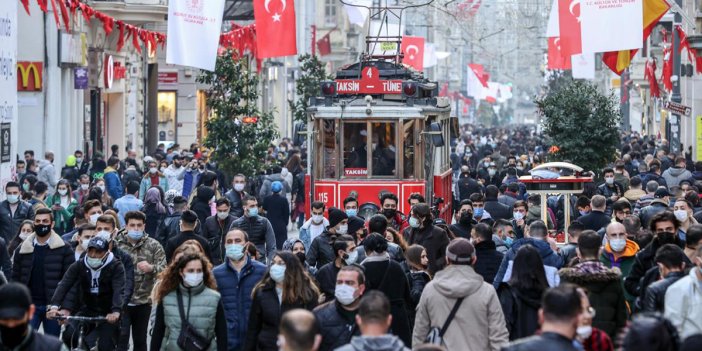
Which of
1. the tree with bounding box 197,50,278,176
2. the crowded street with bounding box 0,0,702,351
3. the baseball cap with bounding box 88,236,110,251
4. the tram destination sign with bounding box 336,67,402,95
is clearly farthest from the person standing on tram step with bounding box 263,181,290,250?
the baseball cap with bounding box 88,236,110,251

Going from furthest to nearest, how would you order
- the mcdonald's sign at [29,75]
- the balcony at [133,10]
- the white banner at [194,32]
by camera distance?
1. the balcony at [133,10]
2. the mcdonald's sign at [29,75]
3. the white banner at [194,32]

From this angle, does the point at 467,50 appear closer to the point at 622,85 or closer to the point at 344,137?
the point at 622,85

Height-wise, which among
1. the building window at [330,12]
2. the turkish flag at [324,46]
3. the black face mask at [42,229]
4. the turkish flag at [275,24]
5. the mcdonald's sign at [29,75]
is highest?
the building window at [330,12]

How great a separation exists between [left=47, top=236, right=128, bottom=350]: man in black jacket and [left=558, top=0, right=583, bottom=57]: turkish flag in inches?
532

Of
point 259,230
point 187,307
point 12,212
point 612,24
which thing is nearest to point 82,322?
point 187,307

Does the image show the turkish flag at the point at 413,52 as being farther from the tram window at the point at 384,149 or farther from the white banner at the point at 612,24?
the tram window at the point at 384,149

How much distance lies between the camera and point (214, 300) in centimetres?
1136

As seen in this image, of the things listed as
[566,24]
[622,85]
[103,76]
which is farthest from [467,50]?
[566,24]

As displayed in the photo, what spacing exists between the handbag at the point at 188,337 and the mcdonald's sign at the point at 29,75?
22.6 metres

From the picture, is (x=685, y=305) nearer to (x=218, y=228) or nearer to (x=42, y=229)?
(x=42, y=229)

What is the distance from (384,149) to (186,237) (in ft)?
26.4

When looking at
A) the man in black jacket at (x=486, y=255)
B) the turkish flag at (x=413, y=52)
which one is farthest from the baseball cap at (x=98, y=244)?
the turkish flag at (x=413, y=52)

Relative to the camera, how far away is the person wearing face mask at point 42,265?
14.4m

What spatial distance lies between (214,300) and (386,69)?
517 inches
